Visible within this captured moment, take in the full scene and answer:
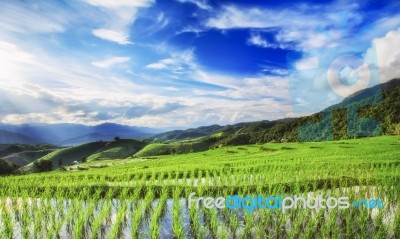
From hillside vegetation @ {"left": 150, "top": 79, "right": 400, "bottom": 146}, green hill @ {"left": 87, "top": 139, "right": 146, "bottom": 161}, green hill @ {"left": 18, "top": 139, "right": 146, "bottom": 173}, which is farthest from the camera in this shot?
green hill @ {"left": 18, "top": 139, "right": 146, "bottom": 173}

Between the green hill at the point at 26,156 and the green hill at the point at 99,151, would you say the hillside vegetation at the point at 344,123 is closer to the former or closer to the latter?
the green hill at the point at 99,151

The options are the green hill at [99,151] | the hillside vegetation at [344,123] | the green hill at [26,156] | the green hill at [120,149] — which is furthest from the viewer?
the green hill at [26,156]

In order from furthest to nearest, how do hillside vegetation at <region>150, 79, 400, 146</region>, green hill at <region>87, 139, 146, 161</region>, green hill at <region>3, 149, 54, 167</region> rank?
1. green hill at <region>3, 149, 54, 167</region>
2. green hill at <region>87, 139, 146, 161</region>
3. hillside vegetation at <region>150, 79, 400, 146</region>

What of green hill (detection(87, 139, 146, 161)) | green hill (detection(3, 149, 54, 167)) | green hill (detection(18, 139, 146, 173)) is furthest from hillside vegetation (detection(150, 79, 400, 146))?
green hill (detection(3, 149, 54, 167))

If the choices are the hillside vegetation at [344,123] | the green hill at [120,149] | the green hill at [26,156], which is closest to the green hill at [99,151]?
the green hill at [120,149]

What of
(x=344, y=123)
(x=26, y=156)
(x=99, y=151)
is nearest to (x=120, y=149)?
(x=99, y=151)

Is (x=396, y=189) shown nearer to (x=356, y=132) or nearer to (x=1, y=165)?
(x=1, y=165)

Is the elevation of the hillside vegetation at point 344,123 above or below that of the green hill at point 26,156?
above

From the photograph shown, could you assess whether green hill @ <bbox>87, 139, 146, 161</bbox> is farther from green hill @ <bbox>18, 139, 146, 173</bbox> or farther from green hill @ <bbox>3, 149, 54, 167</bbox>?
green hill @ <bbox>3, 149, 54, 167</bbox>

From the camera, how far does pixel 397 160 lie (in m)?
19.1

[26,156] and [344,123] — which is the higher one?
[344,123]

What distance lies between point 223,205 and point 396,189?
5.53 meters

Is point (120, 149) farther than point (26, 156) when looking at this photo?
No

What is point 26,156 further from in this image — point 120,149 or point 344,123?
point 344,123
